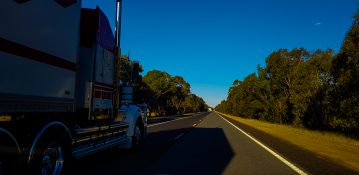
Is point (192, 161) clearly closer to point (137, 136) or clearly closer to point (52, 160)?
point (137, 136)

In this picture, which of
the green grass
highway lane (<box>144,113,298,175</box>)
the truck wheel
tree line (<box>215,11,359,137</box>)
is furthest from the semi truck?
tree line (<box>215,11,359,137</box>)

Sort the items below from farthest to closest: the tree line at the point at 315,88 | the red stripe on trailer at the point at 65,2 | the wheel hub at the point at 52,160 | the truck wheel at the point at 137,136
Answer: the tree line at the point at 315,88 → the truck wheel at the point at 137,136 → the red stripe on trailer at the point at 65,2 → the wheel hub at the point at 52,160

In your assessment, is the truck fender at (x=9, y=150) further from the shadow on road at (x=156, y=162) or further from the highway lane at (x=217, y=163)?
the highway lane at (x=217, y=163)

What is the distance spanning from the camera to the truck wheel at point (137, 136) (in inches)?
474

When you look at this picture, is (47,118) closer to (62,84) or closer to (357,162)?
(62,84)

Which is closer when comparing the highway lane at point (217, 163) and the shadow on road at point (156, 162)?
the shadow on road at point (156, 162)

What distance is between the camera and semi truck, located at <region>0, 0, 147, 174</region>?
5.07m

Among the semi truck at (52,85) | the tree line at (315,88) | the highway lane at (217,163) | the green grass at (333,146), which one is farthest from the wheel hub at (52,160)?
the tree line at (315,88)

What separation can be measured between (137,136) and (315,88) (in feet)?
98.5

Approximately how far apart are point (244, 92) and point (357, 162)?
88118 mm

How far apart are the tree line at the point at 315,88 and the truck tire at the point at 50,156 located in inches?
834

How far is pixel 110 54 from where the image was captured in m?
9.99

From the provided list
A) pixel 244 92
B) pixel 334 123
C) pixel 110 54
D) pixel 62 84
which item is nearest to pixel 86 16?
pixel 110 54

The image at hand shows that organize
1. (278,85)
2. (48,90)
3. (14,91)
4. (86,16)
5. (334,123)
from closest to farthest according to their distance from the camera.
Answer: (14,91)
(48,90)
(86,16)
(334,123)
(278,85)
